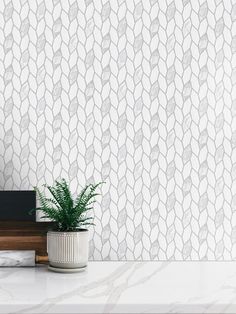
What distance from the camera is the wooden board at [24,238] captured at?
1280 millimetres

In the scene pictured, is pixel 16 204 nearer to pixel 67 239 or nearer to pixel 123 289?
pixel 67 239

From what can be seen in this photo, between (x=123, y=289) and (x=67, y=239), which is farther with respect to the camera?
(x=67, y=239)

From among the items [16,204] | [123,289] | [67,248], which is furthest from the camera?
[16,204]

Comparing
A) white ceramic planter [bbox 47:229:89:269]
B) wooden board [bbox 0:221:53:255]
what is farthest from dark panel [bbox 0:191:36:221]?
white ceramic planter [bbox 47:229:89:269]

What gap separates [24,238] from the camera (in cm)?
129

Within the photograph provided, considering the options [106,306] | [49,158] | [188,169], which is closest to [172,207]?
[188,169]

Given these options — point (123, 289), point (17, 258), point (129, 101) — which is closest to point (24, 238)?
point (17, 258)

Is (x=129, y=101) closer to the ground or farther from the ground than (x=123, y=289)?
farther from the ground

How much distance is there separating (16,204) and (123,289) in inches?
18.1

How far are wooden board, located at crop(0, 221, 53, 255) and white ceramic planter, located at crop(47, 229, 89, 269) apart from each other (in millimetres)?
49

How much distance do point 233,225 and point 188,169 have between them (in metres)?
0.23

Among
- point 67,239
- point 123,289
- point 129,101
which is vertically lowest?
point 123,289

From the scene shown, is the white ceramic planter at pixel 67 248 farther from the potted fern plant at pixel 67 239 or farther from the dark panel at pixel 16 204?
the dark panel at pixel 16 204

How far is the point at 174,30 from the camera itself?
1.47 m
